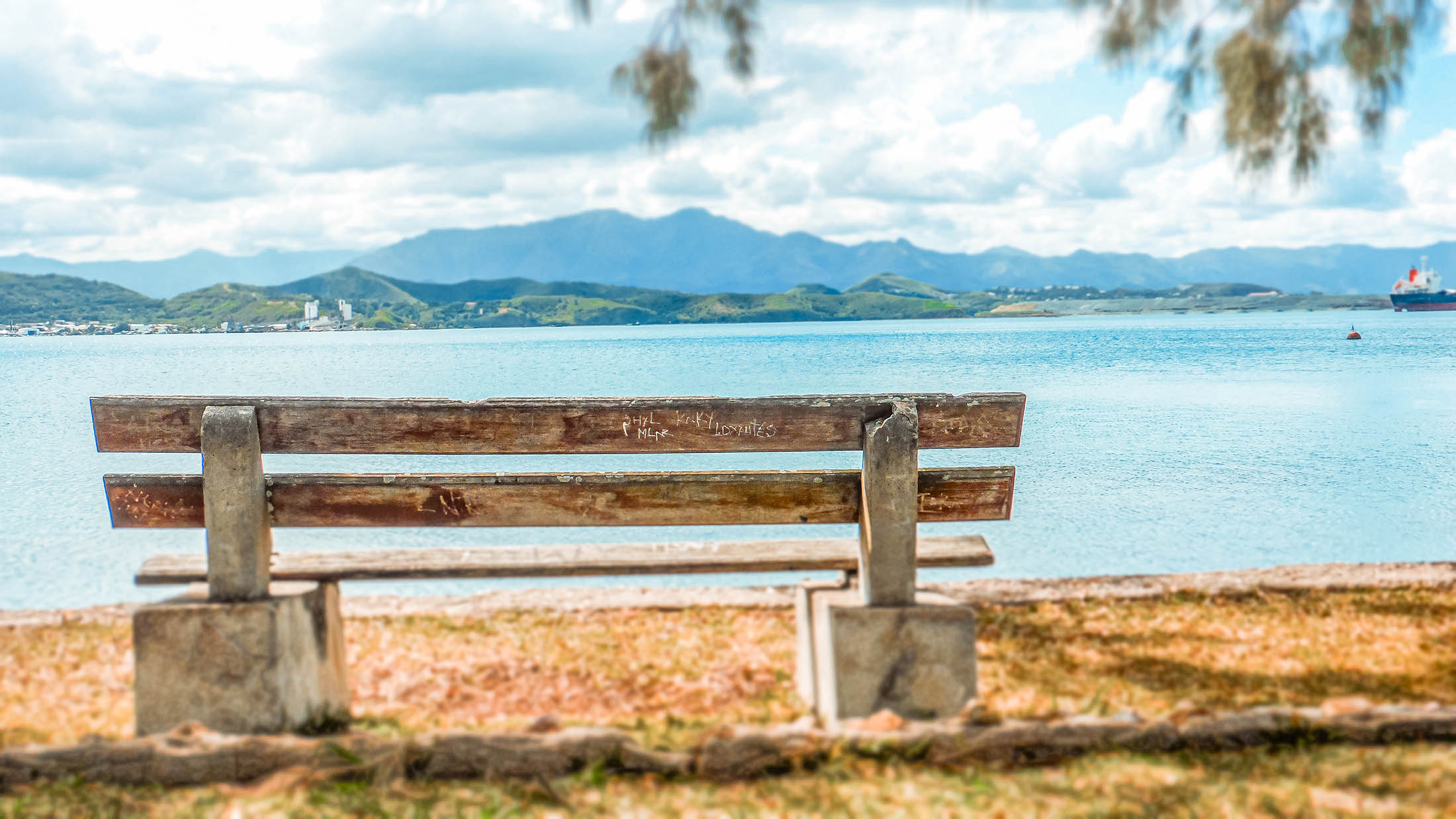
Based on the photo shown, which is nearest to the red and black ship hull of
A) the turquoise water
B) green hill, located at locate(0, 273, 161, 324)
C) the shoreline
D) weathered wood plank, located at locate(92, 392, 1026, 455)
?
the turquoise water

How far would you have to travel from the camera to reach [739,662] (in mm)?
5211

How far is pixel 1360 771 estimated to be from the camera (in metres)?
3.18

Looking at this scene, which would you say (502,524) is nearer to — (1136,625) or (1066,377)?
(1136,625)

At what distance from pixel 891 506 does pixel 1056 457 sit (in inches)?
849

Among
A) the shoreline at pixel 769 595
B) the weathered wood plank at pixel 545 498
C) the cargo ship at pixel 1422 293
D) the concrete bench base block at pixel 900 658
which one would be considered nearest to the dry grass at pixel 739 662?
the shoreline at pixel 769 595

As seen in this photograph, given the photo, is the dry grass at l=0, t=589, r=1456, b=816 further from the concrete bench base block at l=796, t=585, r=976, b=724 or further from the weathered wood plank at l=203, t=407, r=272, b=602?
the weathered wood plank at l=203, t=407, r=272, b=602

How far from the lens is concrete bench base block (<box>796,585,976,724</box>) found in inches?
159

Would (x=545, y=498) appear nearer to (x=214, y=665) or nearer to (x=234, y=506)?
(x=234, y=506)

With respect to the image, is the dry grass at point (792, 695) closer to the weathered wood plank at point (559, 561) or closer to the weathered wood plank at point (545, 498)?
the weathered wood plank at point (559, 561)

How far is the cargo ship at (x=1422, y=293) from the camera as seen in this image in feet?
478

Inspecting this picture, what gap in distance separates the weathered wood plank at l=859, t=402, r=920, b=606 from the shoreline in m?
2.13

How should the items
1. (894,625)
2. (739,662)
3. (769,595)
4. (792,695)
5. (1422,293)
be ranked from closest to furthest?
(894,625), (792,695), (739,662), (769,595), (1422,293)

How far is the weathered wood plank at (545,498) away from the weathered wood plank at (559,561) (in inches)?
6.7

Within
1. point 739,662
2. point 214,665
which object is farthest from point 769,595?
point 214,665
